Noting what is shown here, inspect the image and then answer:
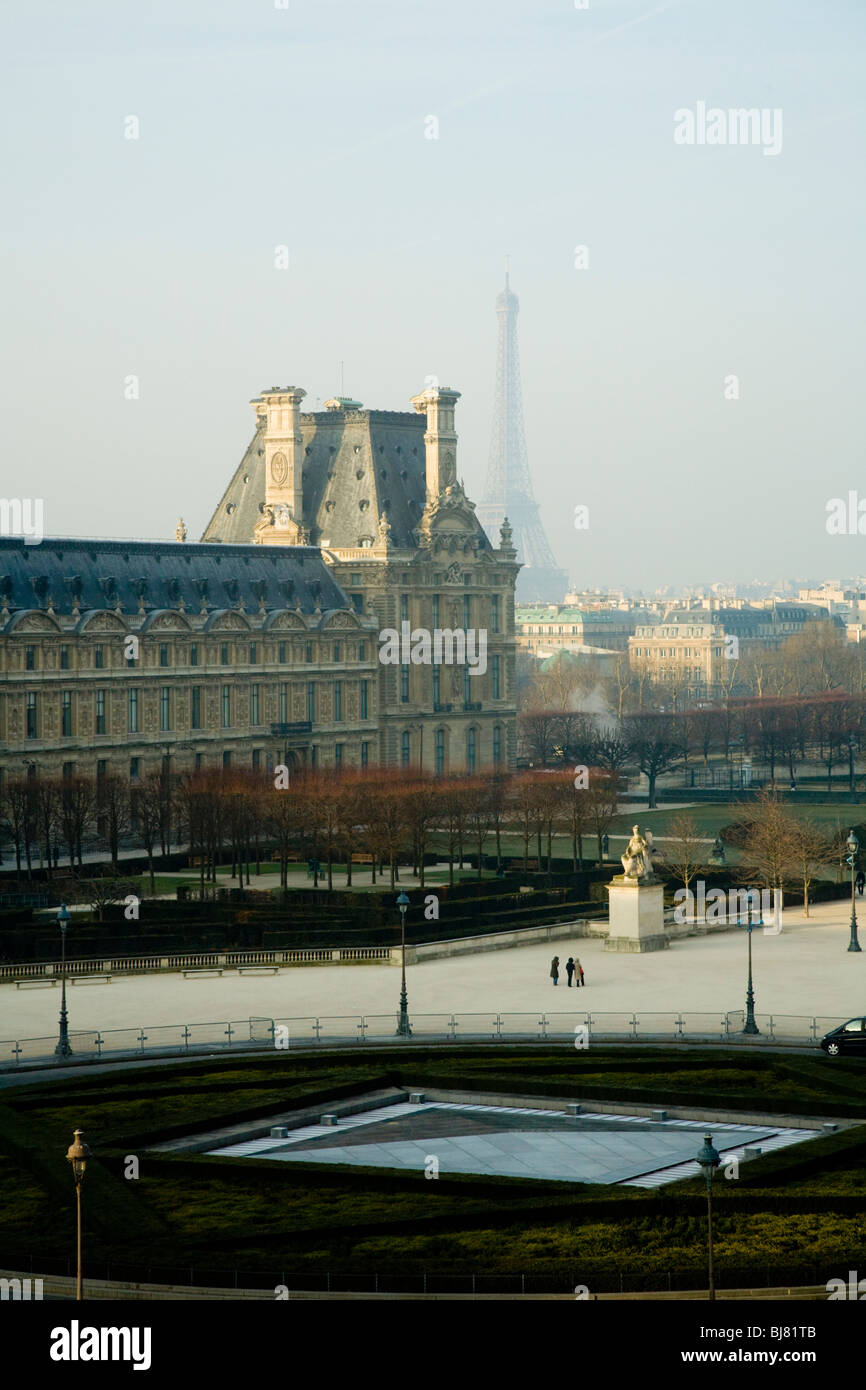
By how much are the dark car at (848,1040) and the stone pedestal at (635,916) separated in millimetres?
18196

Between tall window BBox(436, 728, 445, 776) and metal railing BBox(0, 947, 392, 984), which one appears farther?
tall window BBox(436, 728, 445, 776)

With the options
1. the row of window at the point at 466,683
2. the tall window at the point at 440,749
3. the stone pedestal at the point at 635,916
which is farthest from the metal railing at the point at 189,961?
the tall window at the point at 440,749

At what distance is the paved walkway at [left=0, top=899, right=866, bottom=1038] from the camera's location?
57.4 metres

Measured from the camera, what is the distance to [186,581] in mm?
104125

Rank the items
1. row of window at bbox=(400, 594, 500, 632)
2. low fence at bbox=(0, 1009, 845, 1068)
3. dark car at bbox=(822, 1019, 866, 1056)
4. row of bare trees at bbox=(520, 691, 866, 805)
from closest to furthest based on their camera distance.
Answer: dark car at bbox=(822, 1019, 866, 1056), low fence at bbox=(0, 1009, 845, 1068), row of window at bbox=(400, 594, 500, 632), row of bare trees at bbox=(520, 691, 866, 805)

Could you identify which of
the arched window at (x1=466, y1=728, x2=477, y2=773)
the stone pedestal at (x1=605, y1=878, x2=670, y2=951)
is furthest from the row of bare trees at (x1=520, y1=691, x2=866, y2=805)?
the stone pedestal at (x1=605, y1=878, x2=670, y2=951)

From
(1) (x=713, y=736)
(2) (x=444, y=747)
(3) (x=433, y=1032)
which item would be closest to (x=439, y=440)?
(2) (x=444, y=747)

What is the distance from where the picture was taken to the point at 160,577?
335 ft

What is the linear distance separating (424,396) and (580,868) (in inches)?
1806

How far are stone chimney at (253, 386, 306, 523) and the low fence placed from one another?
65.9 metres

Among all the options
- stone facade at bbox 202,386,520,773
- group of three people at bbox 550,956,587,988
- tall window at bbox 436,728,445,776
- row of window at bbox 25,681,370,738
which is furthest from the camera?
tall window at bbox 436,728,445,776

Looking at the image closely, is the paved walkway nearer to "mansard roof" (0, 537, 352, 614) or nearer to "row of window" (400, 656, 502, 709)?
"mansard roof" (0, 537, 352, 614)

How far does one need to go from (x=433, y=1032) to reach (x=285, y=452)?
225 ft
